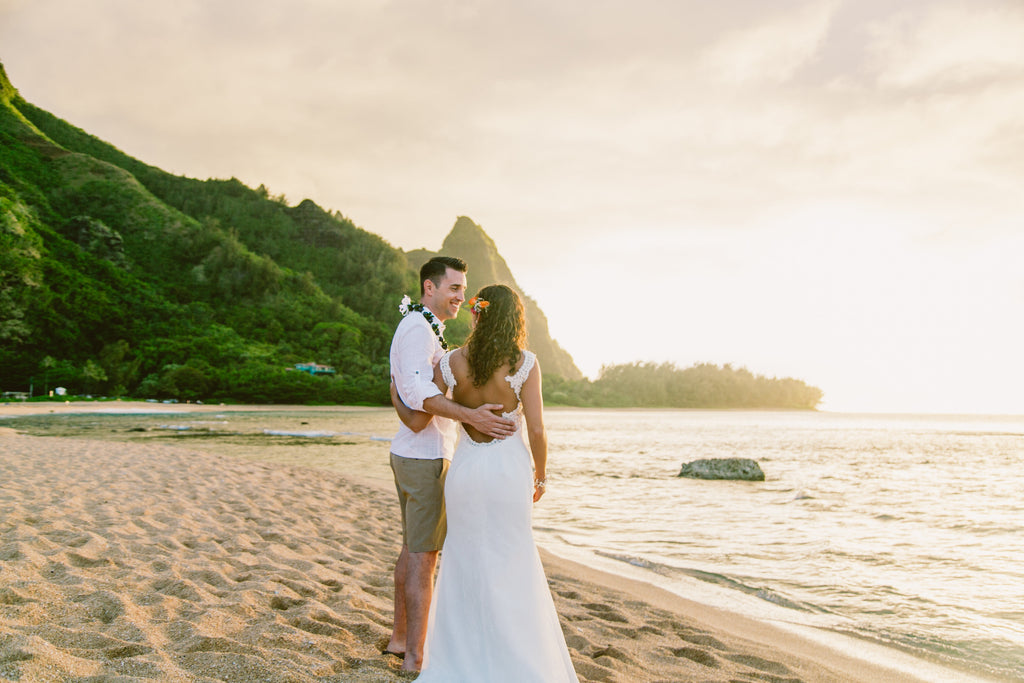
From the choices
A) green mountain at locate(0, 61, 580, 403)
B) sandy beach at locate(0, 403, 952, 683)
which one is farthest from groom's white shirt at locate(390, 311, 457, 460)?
green mountain at locate(0, 61, 580, 403)

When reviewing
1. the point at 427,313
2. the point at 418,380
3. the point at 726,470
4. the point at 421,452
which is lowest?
the point at 726,470

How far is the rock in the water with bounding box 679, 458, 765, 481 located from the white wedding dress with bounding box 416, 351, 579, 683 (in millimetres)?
16185

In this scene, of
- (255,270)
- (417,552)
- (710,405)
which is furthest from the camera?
(710,405)

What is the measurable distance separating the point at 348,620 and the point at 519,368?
2.22 m

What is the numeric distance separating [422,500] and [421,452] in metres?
0.26

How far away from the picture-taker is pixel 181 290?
84500 mm

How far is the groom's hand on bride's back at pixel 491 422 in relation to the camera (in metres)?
2.98

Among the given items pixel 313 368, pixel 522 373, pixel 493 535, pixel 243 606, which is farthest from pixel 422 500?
pixel 313 368

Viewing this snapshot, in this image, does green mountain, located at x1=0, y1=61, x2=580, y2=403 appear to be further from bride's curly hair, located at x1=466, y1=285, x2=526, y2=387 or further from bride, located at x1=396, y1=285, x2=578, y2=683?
bride's curly hair, located at x1=466, y1=285, x2=526, y2=387

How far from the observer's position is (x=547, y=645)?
2.92m

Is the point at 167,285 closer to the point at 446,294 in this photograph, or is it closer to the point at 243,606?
the point at 243,606

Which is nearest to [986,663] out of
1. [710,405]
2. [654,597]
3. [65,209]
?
[654,597]

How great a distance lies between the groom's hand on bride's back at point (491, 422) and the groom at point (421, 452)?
8.3 inches

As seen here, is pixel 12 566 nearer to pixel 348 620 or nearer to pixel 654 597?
pixel 348 620
